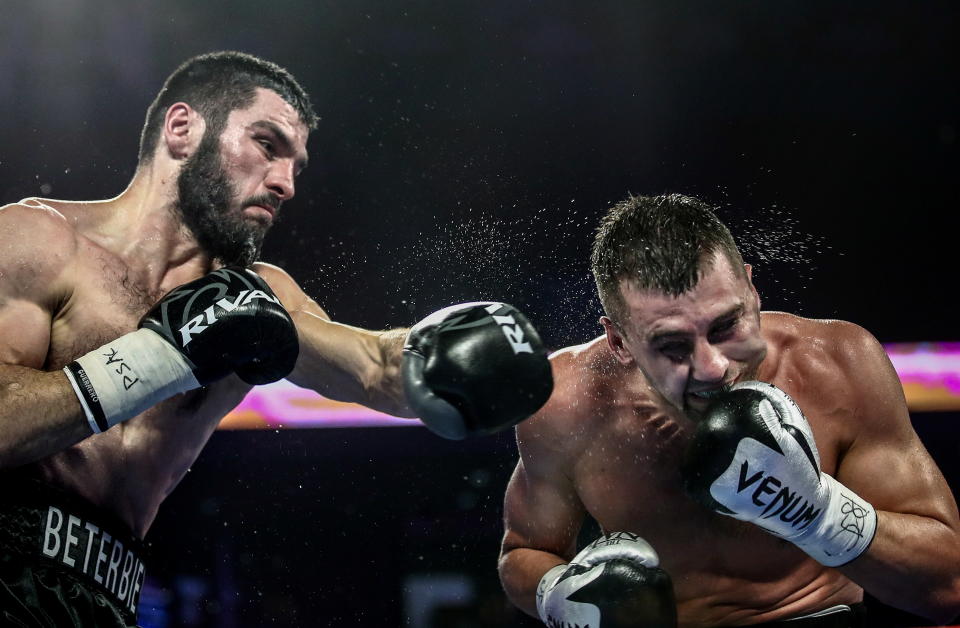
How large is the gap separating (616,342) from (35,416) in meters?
1.21

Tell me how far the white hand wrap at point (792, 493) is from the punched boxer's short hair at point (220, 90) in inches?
53.0

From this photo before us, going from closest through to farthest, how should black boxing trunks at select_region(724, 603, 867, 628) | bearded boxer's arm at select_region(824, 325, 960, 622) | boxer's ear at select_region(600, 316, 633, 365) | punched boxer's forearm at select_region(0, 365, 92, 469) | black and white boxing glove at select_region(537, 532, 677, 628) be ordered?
punched boxer's forearm at select_region(0, 365, 92, 469) < black and white boxing glove at select_region(537, 532, 677, 628) < bearded boxer's arm at select_region(824, 325, 960, 622) < black boxing trunks at select_region(724, 603, 867, 628) < boxer's ear at select_region(600, 316, 633, 365)

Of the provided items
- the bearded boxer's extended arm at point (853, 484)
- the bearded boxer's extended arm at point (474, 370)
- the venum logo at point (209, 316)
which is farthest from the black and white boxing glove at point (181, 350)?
the bearded boxer's extended arm at point (853, 484)

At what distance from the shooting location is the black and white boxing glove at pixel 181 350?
1697 millimetres

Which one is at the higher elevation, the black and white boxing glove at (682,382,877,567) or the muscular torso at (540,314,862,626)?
the black and white boxing glove at (682,382,877,567)

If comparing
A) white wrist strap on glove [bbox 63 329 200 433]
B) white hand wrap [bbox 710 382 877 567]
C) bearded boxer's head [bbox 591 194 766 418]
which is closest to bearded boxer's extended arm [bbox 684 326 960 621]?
white hand wrap [bbox 710 382 877 567]

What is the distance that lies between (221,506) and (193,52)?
2.22m

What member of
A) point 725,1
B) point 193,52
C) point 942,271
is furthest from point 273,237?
point 942,271

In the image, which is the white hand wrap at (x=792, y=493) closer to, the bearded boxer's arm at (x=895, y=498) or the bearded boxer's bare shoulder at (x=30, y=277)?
the bearded boxer's arm at (x=895, y=498)

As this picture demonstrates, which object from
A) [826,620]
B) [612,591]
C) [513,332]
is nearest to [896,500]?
[826,620]

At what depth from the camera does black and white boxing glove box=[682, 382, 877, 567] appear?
5.63 ft

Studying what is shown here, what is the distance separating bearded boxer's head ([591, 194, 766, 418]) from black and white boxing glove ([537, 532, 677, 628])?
34 cm

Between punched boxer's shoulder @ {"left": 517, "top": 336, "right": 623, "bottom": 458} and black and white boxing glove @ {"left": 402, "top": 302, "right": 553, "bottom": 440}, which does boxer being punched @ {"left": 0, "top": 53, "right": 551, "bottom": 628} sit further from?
punched boxer's shoulder @ {"left": 517, "top": 336, "right": 623, "bottom": 458}

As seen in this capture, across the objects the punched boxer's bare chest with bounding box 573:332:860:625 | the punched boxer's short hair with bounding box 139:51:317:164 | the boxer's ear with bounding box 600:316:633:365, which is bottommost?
the punched boxer's bare chest with bounding box 573:332:860:625
